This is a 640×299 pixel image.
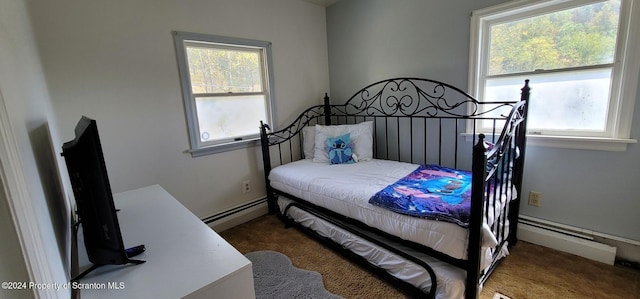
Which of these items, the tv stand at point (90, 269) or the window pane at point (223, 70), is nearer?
the tv stand at point (90, 269)

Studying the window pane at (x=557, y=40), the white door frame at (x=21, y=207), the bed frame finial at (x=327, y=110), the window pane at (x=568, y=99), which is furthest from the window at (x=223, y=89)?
the window pane at (x=568, y=99)

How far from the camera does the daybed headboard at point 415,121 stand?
2182mm

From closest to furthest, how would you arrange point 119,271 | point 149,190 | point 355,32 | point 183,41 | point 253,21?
point 119,271 → point 149,190 → point 183,41 → point 253,21 → point 355,32

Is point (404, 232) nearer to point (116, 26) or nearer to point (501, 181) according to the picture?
point (501, 181)

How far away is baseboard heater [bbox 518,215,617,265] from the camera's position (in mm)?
1789

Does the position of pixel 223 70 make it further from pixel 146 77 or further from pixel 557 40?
pixel 557 40

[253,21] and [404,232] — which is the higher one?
[253,21]

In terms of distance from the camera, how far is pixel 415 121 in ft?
8.57

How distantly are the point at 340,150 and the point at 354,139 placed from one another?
7.8 inches

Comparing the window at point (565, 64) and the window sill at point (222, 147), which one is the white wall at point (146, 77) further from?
the window at point (565, 64)

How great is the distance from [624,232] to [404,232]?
1.53m

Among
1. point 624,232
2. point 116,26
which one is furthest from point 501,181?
point 116,26

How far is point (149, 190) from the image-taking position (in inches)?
72.7

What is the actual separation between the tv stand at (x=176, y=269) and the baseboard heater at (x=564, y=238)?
7.15 feet
